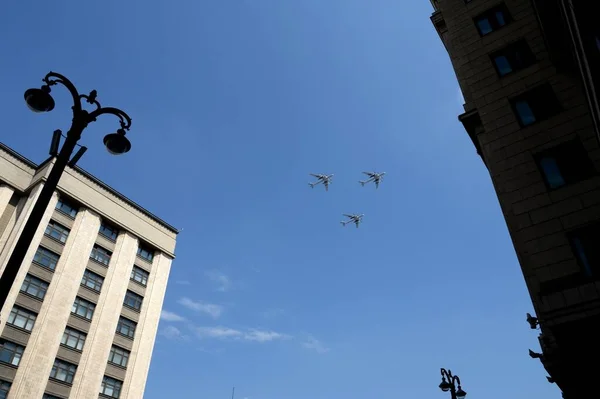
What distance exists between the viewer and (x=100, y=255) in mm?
49125

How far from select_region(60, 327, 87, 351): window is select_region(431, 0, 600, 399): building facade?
41.3 meters

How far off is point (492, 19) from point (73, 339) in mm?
45079

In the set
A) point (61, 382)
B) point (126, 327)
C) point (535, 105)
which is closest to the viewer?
point (535, 105)

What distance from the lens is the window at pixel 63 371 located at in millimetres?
40125

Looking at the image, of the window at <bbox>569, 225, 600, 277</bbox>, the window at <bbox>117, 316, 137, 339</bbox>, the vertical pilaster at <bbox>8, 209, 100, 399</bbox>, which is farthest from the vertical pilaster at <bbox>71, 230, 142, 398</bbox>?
the window at <bbox>569, 225, 600, 277</bbox>

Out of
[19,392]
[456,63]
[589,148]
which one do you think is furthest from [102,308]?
[589,148]

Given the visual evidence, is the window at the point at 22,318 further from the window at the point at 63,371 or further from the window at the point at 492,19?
the window at the point at 492,19

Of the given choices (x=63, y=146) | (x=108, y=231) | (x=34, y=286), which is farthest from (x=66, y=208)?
(x=63, y=146)

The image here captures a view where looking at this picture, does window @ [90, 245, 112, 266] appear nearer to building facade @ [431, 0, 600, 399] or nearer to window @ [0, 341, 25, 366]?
window @ [0, 341, 25, 366]

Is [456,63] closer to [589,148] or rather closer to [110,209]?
[589,148]

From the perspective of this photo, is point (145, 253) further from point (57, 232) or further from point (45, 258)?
point (45, 258)

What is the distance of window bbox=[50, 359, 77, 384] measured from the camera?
132 feet

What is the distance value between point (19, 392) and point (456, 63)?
42.5 m

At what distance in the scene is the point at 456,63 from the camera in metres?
22.6
